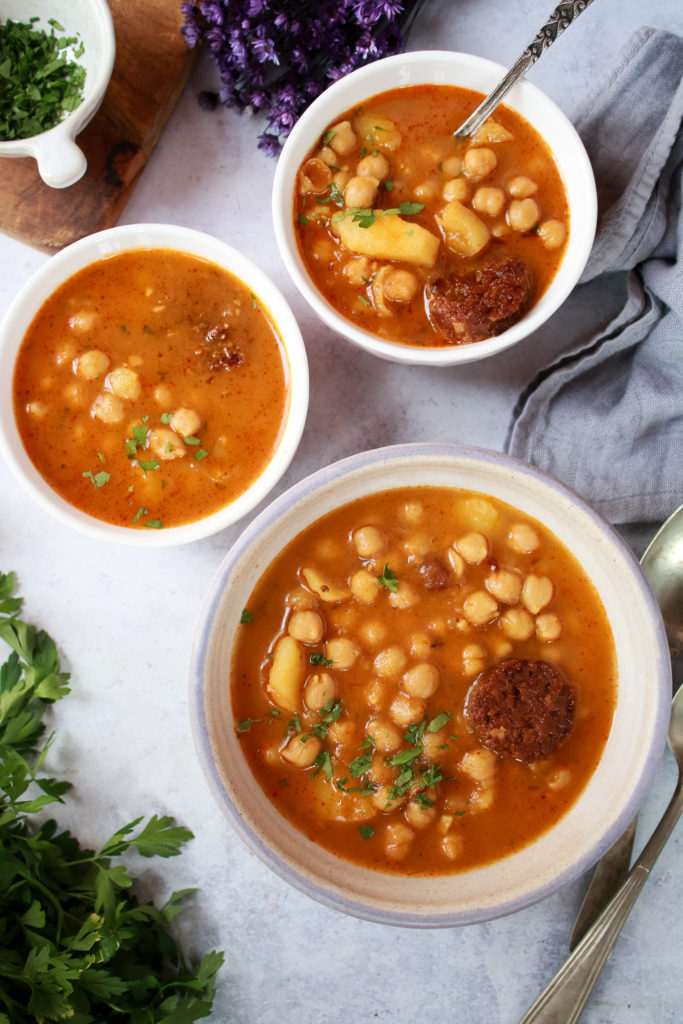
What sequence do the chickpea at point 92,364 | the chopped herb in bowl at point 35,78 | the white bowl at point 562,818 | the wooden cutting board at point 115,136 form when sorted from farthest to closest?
the wooden cutting board at point 115,136 < the chopped herb in bowl at point 35,78 < the chickpea at point 92,364 < the white bowl at point 562,818

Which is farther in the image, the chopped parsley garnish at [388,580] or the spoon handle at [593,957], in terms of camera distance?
the spoon handle at [593,957]

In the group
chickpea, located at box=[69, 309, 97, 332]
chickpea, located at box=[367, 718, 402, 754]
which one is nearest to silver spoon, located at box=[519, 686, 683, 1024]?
chickpea, located at box=[367, 718, 402, 754]

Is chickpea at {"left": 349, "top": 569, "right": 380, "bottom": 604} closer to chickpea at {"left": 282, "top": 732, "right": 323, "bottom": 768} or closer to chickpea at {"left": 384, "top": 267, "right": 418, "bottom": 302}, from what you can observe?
chickpea at {"left": 282, "top": 732, "right": 323, "bottom": 768}

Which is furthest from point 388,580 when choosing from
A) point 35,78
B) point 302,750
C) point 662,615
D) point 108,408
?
point 35,78

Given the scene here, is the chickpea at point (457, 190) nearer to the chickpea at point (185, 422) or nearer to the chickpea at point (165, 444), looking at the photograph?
the chickpea at point (185, 422)

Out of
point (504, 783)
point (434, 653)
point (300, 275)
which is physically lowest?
point (504, 783)

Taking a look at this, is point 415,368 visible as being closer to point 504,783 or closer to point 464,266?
point 464,266

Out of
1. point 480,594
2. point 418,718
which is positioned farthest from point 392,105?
point 418,718

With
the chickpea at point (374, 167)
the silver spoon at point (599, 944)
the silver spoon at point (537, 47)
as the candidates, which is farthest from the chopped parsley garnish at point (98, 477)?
the silver spoon at point (599, 944)

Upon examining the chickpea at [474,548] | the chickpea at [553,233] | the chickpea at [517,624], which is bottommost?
the chickpea at [517,624]
